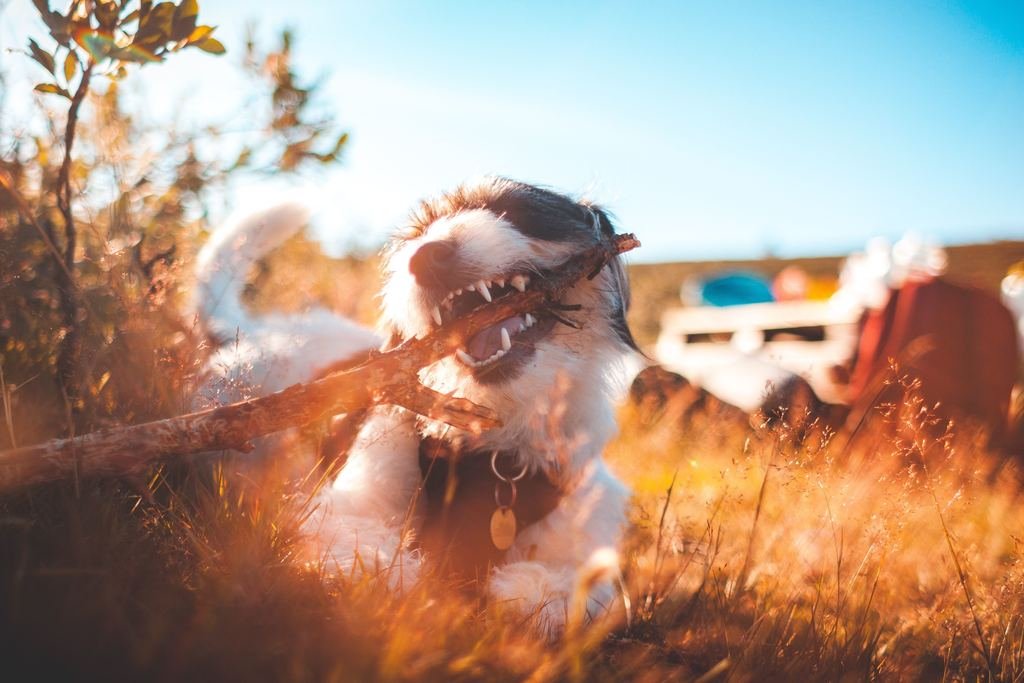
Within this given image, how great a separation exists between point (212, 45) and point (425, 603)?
5.81 feet

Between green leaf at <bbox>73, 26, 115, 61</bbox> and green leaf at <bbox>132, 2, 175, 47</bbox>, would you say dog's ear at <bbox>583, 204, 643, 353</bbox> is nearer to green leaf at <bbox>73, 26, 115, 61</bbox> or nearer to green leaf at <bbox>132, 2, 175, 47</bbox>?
green leaf at <bbox>132, 2, 175, 47</bbox>

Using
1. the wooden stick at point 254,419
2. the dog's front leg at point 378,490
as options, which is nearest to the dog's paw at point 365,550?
the dog's front leg at point 378,490

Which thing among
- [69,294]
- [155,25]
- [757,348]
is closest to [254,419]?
[69,294]

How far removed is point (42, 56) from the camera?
6.02 ft


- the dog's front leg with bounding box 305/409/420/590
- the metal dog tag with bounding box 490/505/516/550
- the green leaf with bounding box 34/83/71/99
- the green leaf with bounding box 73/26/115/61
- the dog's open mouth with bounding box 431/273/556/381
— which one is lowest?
the metal dog tag with bounding box 490/505/516/550

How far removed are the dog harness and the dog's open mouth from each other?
→ 1.10ft

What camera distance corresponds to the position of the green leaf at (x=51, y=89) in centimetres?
186

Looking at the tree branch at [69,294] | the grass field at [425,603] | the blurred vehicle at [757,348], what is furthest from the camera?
the blurred vehicle at [757,348]

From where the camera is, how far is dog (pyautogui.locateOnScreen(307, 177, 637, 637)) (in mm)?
2086

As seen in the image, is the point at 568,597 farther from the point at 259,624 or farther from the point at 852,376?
the point at 852,376

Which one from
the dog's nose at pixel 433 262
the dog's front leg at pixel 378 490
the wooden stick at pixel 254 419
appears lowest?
the dog's front leg at pixel 378 490

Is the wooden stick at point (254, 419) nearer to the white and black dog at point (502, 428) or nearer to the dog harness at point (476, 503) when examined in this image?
the white and black dog at point (502, 428)

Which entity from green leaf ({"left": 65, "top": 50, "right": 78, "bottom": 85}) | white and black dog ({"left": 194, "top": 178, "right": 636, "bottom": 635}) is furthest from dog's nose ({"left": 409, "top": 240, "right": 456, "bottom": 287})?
green leaf ({"left": 65, "top": 50, "right": 78, "bottom": 85})

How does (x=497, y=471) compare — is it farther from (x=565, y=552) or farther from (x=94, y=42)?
(x=94, y=42)
